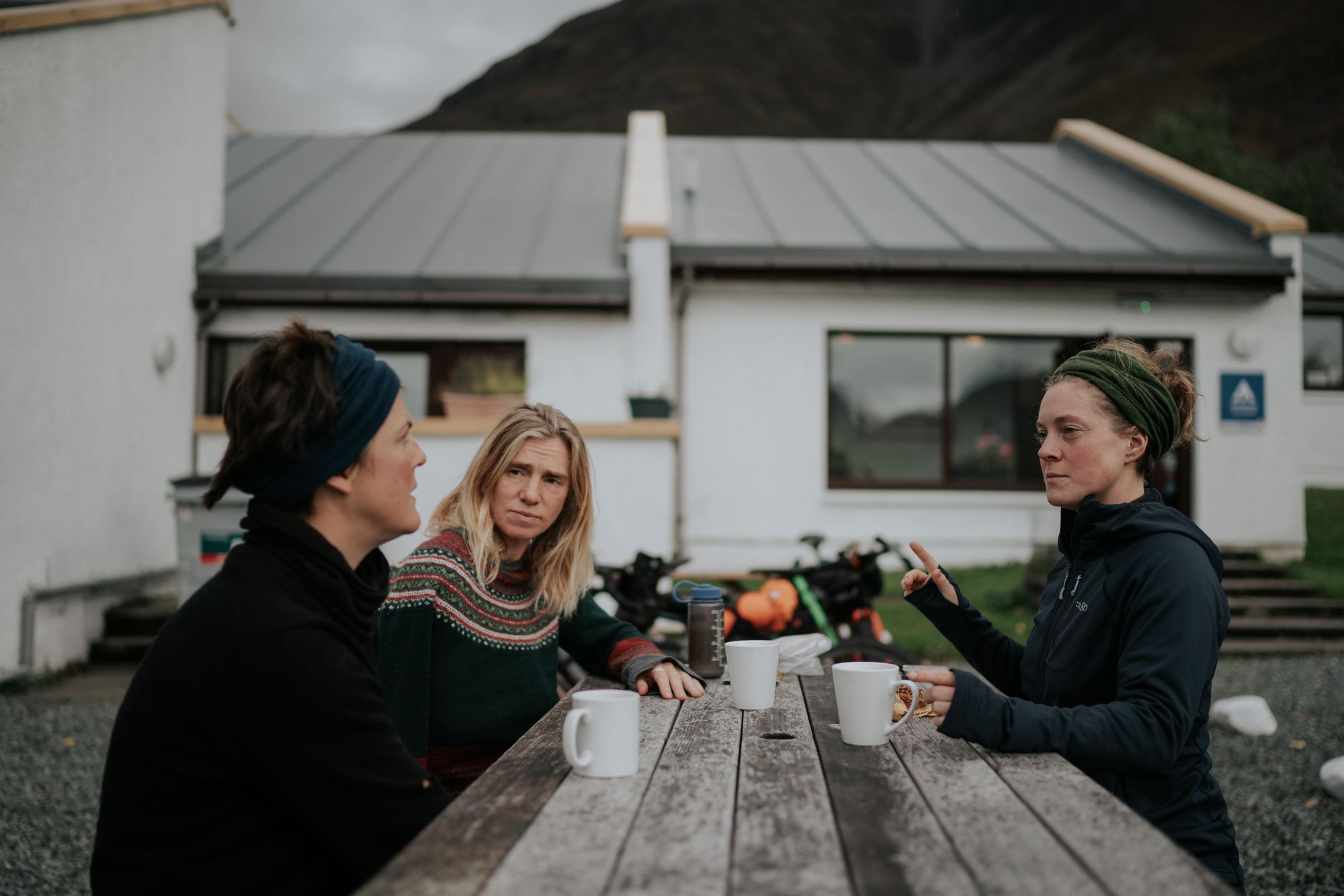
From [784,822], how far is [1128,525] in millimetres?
1012

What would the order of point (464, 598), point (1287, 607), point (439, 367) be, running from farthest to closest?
point (439, 367) < point (1287, 607) < point (464, 598)

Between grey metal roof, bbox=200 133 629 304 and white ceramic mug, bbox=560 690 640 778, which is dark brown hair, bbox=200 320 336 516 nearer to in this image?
white ceramic mug, bbox=560 690 640 778

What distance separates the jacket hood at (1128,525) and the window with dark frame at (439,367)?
309 inches

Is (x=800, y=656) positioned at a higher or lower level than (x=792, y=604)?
higher

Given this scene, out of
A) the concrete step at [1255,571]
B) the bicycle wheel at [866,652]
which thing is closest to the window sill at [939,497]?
the concrete step at [1255,571]

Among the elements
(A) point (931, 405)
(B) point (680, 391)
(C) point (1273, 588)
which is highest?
(B) point (680, 391)

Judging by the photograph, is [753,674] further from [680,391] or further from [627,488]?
[680,391]

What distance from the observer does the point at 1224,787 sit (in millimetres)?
4477

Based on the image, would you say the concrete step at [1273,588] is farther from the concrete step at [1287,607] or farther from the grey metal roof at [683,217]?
the grey metal roof at [683,217]

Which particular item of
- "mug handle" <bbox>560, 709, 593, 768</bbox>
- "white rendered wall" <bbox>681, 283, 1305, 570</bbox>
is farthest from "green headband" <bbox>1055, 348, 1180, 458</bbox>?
"white rendered wall" <bbox>681, 283, 1305, 570</bbox>

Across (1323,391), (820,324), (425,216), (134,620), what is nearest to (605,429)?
(820,324)

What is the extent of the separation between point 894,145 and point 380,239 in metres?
8.14

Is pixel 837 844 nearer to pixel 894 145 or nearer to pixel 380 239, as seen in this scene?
pixel 380 239

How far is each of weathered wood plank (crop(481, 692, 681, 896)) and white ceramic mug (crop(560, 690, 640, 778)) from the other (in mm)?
20
